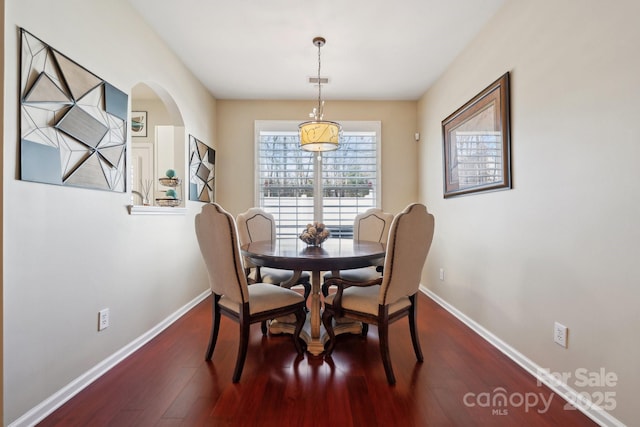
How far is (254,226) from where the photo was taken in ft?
9.87

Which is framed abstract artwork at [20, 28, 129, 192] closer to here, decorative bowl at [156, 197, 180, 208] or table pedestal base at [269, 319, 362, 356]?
decorative bowl at [156, 197, 180, 208]

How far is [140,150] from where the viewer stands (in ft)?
12.8

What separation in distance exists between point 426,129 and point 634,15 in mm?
2516

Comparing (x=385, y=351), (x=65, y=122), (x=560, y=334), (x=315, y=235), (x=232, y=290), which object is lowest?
(x=385, y=351)

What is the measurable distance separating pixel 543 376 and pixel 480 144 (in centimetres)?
175

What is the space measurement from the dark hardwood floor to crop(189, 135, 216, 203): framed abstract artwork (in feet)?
5.43

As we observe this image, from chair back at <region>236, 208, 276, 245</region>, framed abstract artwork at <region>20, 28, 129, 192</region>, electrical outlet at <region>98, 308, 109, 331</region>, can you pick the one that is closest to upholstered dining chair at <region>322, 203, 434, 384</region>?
chair back at <region>236, 208, 276, 245</region>

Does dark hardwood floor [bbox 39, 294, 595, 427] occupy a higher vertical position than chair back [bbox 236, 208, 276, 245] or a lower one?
lower

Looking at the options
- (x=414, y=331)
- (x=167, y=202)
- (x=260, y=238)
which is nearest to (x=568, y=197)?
(x=414, y=331)

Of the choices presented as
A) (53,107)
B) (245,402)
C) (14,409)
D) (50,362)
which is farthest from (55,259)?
(245,402)

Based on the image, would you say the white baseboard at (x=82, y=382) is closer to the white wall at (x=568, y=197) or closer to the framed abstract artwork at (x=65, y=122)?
the framed abstract artwork at (x=65, y=122)

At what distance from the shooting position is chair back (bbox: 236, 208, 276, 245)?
9.48ft

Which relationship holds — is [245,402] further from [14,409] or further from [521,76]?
[521,76]

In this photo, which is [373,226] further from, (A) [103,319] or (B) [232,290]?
(A) [103,319]
